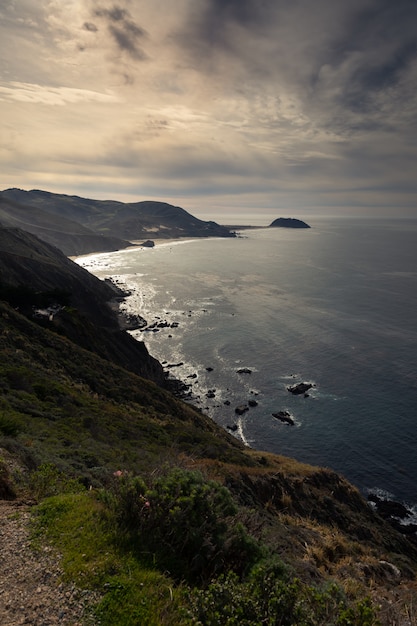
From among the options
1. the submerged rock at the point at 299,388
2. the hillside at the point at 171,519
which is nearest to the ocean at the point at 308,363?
the submerged rock at the point at 299,388

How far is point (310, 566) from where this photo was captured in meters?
12.1

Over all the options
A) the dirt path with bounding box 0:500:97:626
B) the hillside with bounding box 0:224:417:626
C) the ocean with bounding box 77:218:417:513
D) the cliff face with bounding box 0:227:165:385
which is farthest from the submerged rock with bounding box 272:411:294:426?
the dirt path with bounding box 0:500:97:626

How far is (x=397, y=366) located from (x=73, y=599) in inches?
3066

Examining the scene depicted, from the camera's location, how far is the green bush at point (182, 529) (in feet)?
24.4

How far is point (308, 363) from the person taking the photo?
248 feet

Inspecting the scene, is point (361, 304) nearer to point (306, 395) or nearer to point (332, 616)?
point (306, 395)

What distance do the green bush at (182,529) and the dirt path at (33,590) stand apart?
1511 millimetres

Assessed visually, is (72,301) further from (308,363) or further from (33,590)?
(33,590)

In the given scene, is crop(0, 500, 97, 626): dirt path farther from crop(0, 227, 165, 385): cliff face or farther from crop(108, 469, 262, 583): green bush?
crop(0, 227, 165, 385): cliff face

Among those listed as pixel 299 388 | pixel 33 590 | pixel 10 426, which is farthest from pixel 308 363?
pixel 33 590

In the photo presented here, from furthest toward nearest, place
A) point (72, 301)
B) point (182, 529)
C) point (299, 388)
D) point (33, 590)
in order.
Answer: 1. point (72, 301)
2. point (299, 388)
3. point (182, 529)
4. point (33, 590)

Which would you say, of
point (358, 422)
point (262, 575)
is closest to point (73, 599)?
point (262, 575)

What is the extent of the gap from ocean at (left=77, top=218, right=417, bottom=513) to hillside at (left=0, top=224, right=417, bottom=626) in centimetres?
2101

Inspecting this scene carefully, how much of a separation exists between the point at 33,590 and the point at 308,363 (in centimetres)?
7368
